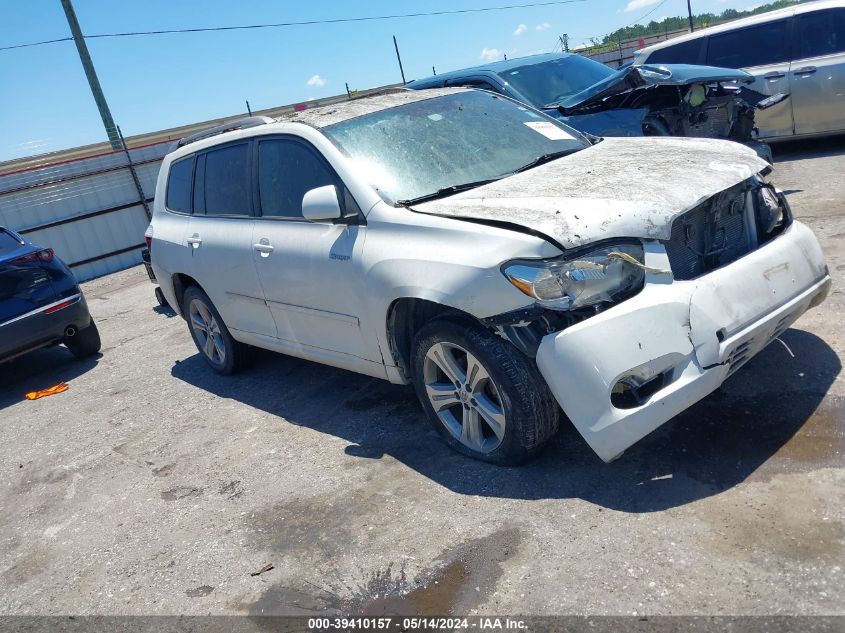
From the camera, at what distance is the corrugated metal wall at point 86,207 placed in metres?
13.8

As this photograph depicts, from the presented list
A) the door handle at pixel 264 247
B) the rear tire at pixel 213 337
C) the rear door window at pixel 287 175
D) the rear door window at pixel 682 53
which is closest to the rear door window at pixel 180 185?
the rear tire at pixel 213 337

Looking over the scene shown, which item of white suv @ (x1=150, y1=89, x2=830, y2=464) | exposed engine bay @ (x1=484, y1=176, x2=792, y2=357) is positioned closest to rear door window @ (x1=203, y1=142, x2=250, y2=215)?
white suv @ (x1=150, y1=89, x2=830, y2=464)

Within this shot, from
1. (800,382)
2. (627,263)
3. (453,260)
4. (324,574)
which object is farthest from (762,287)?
(324,574)

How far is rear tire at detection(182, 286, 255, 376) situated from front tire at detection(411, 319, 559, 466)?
2422mm

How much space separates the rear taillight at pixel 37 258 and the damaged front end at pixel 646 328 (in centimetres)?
536

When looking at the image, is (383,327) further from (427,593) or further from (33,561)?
(33,561)

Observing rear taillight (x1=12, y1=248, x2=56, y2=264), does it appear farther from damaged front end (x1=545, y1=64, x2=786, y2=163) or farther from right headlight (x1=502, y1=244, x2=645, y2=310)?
right headlight (x1=502, y1=244, x2=645, y2=310)

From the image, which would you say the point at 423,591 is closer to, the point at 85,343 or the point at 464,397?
the point at 464,397

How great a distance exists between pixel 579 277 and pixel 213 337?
148 inches

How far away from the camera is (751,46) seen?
942 centimetres

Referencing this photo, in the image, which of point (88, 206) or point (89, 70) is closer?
point (88, 206)

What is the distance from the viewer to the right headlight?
3146mm

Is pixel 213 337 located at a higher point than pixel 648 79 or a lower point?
lower

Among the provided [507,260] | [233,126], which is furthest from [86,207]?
[507,260]
